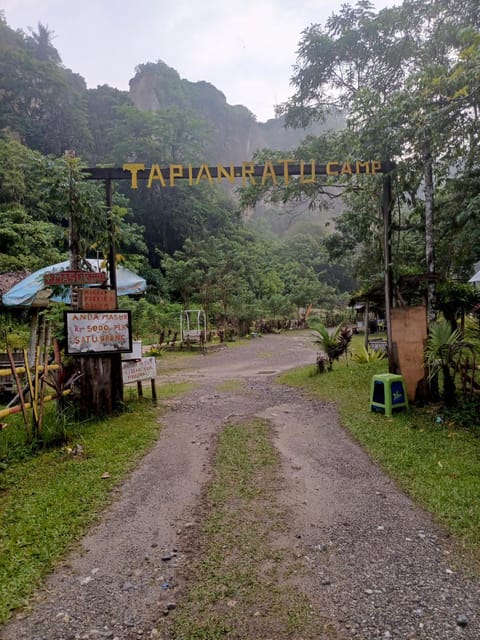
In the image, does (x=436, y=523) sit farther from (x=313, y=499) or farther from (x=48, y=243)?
(x=48, y=243)

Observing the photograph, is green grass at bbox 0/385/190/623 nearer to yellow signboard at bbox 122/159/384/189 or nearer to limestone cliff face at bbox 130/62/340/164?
yellow signboard at bbox 122/159/384/189

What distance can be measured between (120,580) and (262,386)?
6430 millimetres

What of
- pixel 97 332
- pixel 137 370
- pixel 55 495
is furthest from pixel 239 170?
pixel 55 495

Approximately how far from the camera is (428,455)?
4383 mm

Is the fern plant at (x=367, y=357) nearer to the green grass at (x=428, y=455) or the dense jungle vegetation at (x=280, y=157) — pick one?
the dense jungle vegetation at (x=280, y=157)

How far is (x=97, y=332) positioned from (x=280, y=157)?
21.3 ft

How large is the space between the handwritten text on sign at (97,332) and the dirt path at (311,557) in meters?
1.88

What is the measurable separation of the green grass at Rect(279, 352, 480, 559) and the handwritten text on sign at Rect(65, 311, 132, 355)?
3.57 metres

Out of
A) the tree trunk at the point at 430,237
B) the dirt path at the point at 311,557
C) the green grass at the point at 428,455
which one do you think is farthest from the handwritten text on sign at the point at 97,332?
the tree trunk at the point at 430,237

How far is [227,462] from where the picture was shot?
435 centimetres

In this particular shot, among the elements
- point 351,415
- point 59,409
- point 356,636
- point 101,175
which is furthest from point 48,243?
point 356,636

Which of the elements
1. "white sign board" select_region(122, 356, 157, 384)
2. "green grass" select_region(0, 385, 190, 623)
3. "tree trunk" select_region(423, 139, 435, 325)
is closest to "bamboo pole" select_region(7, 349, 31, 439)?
"green grass" select_region(0, 385, 190, 623)

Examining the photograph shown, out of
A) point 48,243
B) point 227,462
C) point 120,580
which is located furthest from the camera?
point 48,243

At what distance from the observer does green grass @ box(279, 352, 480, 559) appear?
10.2 ft
